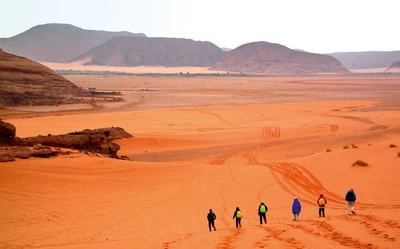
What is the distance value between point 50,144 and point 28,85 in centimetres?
3621

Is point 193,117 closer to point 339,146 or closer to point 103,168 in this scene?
point 339,146

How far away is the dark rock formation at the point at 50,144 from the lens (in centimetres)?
1688

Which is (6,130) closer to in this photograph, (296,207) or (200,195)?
(200,195)

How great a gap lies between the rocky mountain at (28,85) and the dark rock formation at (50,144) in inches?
1262

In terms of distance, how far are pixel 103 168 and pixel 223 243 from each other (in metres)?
8.84

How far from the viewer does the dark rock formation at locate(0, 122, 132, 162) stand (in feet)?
55.4

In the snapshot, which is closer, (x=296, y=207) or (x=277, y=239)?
(x=277, y=239)

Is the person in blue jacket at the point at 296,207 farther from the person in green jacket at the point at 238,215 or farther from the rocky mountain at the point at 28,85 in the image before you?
the rocky mountain at the point at 28,85

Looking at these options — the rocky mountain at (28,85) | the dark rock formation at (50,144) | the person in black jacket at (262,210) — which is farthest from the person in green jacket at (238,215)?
the rocky mountain at (28,85)

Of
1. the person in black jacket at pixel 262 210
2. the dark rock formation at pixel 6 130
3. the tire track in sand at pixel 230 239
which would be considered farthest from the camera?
the dark rock formation at pixel 6 130

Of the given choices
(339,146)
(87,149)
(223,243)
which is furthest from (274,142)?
(223,243)

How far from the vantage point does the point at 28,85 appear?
5300cm

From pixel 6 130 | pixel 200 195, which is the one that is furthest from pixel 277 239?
pixel 6 130

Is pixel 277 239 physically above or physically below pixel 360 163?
above
